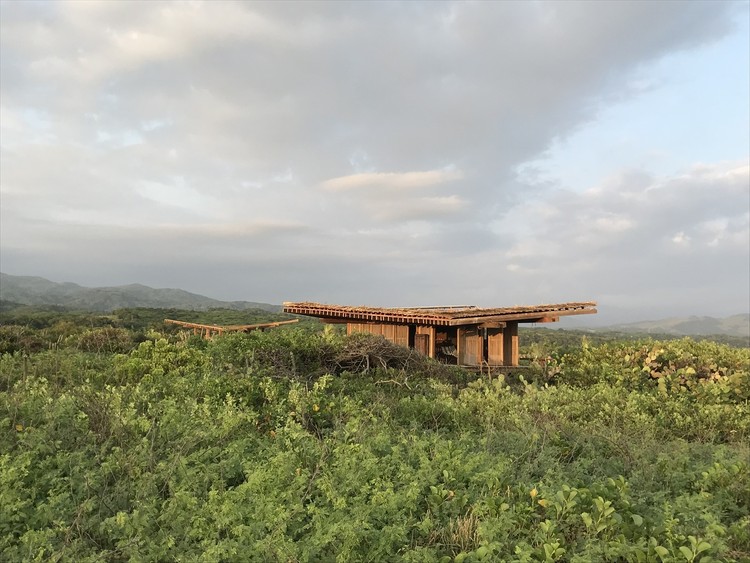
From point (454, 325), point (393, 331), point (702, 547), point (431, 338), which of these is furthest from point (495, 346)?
point (702, 547)

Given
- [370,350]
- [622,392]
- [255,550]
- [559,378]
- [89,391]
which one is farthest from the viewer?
[559,378]

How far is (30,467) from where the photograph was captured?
5.07m

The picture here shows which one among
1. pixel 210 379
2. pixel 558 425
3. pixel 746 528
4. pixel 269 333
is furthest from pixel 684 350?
pixel 210 379

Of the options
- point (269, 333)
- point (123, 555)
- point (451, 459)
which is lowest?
point (123, 555)

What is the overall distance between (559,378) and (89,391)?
1160cm

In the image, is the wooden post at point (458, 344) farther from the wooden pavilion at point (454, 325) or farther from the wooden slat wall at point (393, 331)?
the wooden slat wall at point (393, 331)

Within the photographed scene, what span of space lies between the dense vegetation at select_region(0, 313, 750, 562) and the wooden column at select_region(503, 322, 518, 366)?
1009 cm

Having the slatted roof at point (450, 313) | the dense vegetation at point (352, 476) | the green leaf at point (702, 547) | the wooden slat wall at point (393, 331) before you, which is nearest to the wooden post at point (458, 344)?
the slatted roof at point (450, 313)

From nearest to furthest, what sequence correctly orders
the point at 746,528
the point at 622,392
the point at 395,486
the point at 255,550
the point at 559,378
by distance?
the point at 255,550 < the point at 746,528 < the point at 395,486 < the point at 622,392 < the point at 559,378

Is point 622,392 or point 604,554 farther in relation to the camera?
point 622,392

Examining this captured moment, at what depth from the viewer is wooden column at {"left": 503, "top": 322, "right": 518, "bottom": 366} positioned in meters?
19.5

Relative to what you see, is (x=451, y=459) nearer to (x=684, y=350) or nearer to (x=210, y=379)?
(x=210, y=379)

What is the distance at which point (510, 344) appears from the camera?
19656 mm

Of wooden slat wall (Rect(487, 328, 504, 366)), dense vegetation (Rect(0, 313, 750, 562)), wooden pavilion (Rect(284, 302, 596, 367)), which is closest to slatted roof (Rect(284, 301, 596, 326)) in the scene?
wooden pavilion (Rect(284, 302, 596, 367))
